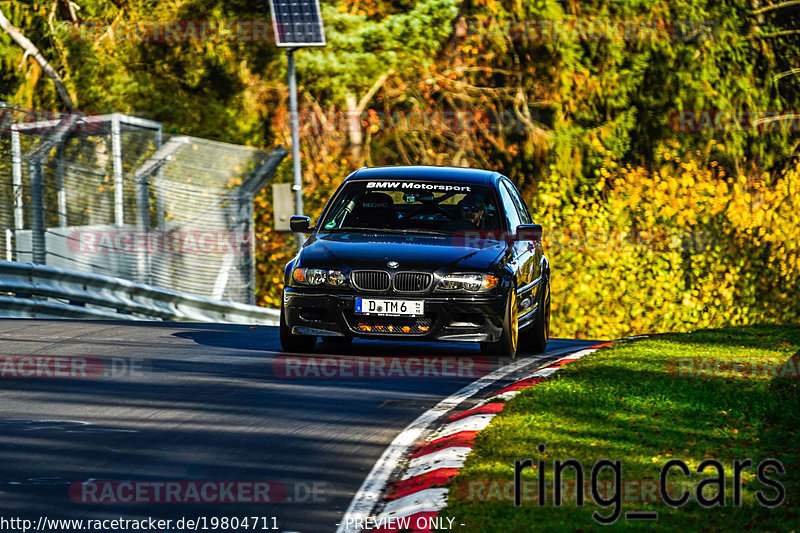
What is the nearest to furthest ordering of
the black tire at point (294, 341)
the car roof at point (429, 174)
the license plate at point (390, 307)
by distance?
1. the license plate at point (390, 307)
2. the black tire at point (294, 341)
3. the car roof at point (429, 174)

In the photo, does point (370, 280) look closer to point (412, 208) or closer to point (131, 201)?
point (412, 208)

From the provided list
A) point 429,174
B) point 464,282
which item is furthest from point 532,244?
point 464,282

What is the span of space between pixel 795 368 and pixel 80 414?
18.7 ft

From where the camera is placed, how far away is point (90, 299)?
18141 mm

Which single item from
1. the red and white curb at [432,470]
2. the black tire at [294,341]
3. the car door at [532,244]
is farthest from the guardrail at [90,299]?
the red and white curb at [432,470]

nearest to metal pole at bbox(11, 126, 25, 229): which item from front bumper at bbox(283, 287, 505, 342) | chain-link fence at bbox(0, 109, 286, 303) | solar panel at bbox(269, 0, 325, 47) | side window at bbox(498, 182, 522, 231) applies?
chain-link fence at bbox(0, 109, 286, 303)

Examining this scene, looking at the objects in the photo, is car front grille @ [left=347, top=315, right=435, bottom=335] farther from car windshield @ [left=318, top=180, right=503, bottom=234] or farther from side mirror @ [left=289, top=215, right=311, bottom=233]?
side mirror @ [left=289, top=215, right=311, bottom=233]

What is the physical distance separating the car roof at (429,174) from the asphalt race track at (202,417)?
163 cm

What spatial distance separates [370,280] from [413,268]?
37 cm

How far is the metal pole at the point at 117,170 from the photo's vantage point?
66.8 feet

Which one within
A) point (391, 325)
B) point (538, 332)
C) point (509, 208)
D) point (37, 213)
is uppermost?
point (509, 208)

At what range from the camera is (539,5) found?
36.2 metres

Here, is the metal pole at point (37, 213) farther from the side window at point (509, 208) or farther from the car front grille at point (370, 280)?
the car front grille at point (370, 280)

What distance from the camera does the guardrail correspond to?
17656mm
